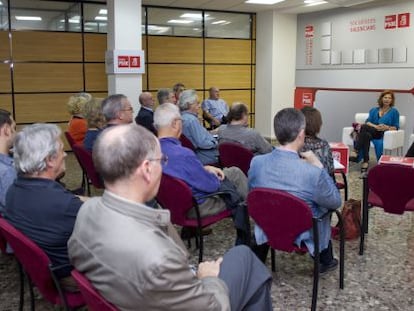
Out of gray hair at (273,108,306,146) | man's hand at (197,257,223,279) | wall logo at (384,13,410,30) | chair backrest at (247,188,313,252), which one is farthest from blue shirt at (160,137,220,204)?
wall logo at (384,13,410,30)

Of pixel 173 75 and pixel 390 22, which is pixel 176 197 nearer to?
→ pixel 390 22

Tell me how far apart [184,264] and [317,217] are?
146 cm

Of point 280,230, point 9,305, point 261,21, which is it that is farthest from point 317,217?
point 261,21

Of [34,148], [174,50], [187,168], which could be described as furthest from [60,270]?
[174,50]

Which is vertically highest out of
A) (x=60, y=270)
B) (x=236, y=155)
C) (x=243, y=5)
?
(x=243, y=5)

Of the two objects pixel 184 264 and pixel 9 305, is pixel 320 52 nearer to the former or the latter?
pixel 9 305

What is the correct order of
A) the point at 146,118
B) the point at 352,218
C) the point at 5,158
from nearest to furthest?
the point at 5,158, the point at 352,218, the point at 146,118

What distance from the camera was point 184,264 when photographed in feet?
4.60

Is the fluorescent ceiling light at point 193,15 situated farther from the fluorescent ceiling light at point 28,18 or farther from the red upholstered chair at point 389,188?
the red upholstered chair at point 389,188

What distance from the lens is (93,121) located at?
4.62m

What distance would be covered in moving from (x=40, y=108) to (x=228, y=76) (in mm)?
4162

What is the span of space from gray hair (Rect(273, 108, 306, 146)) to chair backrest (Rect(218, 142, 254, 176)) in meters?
1.42

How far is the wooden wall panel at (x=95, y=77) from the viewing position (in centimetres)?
897

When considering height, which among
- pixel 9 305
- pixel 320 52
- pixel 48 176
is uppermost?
pixel 320 52
